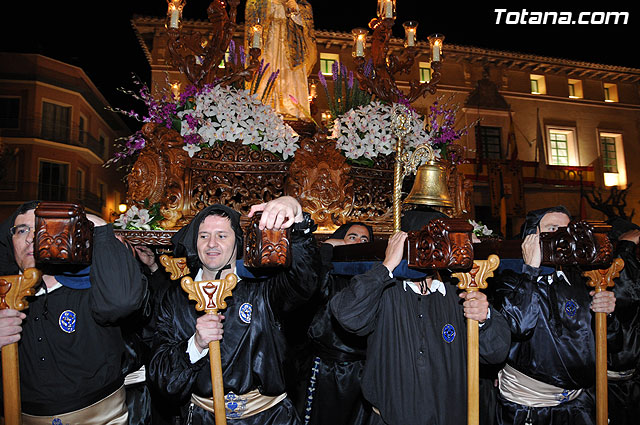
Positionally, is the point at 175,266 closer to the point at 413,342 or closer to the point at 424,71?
the point at 413,342

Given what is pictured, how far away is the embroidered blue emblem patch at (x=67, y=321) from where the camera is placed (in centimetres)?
279

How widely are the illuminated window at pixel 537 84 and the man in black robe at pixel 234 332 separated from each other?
86.5ft

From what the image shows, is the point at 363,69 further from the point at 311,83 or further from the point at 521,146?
the point at 521,146

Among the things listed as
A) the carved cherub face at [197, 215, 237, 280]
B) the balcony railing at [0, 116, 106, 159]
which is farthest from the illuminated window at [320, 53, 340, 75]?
the carved cherub face at [197, 215, 237, 280]

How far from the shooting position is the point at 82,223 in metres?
2.10

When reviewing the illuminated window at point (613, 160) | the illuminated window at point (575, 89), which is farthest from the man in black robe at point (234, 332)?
the illuminated window at point (575, 89)

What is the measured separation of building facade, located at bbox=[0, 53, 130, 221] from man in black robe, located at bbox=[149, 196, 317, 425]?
20388mm

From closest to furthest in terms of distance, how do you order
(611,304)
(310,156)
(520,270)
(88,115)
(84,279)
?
(84,279), (611,304), (520,270), (310,156), (88,115)

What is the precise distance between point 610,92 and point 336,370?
29.4 metres

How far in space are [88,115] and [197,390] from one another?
27274mm

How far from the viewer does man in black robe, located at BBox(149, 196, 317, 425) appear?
2.69 m

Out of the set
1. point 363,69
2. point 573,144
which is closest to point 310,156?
point 363,69

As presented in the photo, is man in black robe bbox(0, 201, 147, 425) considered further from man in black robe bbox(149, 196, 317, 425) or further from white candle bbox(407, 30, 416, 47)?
white candle bbox(407, 30, 416, 47)

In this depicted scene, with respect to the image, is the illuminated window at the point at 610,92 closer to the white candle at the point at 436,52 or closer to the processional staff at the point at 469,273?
the white candle at the point at 436,52
